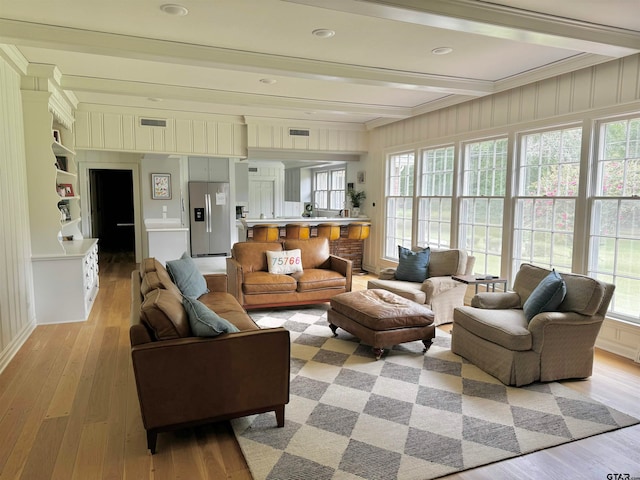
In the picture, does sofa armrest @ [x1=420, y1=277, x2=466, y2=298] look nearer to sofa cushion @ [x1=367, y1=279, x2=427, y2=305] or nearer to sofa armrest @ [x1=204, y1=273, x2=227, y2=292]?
sofa cushion @ [x1=367, y1=279, x2=427, y2=305]

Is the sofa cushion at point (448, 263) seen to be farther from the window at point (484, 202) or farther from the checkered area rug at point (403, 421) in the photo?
the checkered area rug at point (403, 421)

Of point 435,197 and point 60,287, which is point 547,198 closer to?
point 435,197

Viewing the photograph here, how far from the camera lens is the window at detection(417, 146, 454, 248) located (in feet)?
20.5

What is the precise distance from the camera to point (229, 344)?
2486 mm

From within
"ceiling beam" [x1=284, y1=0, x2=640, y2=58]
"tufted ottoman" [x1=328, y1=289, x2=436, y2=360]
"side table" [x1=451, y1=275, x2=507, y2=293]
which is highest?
"ceiling beam" [x1=284, y1=0, x2=640, y2=58]

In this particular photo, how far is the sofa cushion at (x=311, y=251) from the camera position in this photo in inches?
223

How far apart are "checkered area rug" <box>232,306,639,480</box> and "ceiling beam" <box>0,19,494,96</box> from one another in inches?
110

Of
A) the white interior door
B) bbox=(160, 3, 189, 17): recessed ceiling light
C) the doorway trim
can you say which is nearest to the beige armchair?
bbox=(160, 3, 189, 17): recessed ceiling light

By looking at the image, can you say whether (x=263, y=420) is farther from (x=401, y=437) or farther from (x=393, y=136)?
(x=393, y=136)

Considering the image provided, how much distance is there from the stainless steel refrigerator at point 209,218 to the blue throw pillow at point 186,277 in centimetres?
515

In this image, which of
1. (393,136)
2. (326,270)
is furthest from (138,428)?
(393,136)

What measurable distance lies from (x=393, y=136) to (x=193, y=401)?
5.99 meters

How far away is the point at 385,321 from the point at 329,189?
7.78 m

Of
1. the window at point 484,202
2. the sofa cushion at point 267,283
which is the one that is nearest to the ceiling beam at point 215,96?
the window at point 484,202
